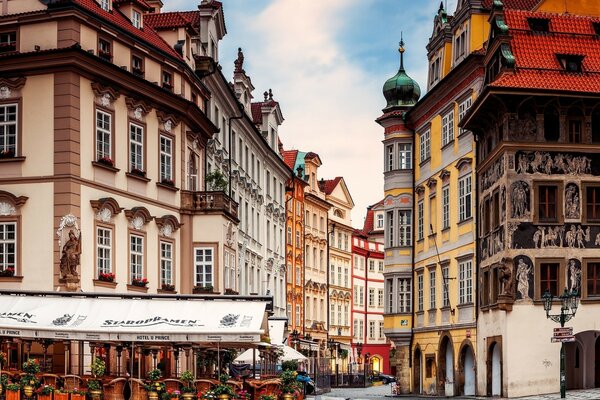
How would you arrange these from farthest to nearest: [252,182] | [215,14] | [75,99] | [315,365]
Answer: [315,365], [252,182], [215,14], [75,99]

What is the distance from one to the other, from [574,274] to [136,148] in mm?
16514

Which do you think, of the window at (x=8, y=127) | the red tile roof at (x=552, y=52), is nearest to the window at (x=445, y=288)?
the red tile roof at (x=552, y=52)

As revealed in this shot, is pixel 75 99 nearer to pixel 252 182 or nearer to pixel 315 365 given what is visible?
pixel 252 182

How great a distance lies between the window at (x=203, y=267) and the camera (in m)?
45.6

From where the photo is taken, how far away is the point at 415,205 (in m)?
60.5

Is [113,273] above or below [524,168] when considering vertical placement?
below

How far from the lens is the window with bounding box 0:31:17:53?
39.4 m

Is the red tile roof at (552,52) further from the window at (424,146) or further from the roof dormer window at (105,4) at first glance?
the roof dormer window at (105,4)

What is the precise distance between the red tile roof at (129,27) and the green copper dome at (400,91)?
64.9 feet

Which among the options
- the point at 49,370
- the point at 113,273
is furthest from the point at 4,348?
the point at 113,273

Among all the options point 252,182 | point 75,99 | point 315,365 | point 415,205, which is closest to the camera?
point 75,99

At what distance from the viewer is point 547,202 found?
43.5m

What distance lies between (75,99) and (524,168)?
1629 centimetres

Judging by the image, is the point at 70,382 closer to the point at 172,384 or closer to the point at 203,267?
the point at 172,384
